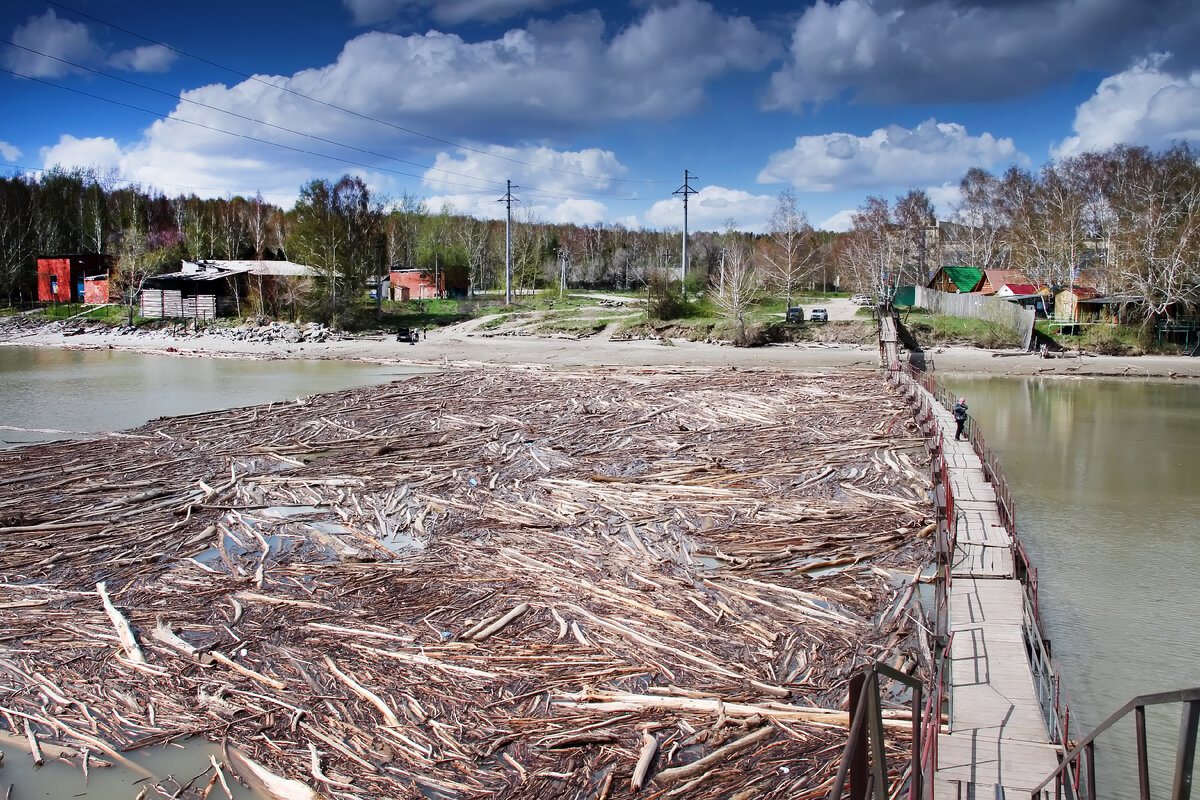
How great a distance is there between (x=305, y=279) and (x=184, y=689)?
6067 cm

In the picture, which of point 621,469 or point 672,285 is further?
point 672,285

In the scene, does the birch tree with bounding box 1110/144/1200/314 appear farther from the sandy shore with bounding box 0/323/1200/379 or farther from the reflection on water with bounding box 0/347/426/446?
the reflection on water with bounding box 0/347/426/446

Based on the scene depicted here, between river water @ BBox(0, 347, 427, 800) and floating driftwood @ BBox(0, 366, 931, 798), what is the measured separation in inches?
12.0

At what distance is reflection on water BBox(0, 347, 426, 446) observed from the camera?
2691cm

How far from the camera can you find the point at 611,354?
4869 cm

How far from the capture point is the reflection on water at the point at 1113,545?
401 inches

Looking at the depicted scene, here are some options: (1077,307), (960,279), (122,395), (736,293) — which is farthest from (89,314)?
(1077,307)

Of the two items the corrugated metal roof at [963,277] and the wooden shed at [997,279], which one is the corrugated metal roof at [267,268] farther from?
the wooden shed at [997,279]

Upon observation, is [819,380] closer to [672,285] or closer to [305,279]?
[672,285]

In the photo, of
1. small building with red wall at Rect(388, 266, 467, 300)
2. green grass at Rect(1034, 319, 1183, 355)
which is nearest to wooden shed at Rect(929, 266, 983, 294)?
green grass at Rect(1034, 319, 1183, 355)

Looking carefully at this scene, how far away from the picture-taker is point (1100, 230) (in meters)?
59.1

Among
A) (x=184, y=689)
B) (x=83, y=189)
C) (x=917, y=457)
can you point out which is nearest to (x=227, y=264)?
(x=83, y=189)

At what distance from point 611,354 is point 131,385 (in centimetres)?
2421

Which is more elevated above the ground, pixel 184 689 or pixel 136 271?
pixel 136 271
